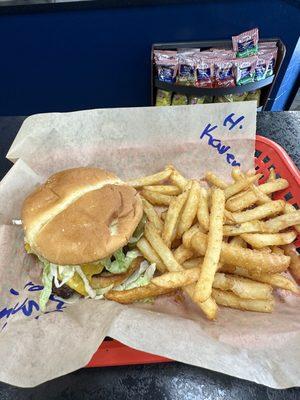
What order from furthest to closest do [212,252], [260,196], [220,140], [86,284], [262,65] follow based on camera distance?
[262,65]
[220,140]
[260,196]
[86,284]
[212,252]

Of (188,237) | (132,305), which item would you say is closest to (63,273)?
(132,305)

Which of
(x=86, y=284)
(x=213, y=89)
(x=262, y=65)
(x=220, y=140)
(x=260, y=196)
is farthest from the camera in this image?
(x=262, y=65)

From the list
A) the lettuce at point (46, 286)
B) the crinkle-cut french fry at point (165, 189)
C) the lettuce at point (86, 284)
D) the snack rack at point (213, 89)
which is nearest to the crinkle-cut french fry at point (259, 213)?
the crinkle-cut french fry at point (165, 189)

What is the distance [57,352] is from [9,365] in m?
0.15

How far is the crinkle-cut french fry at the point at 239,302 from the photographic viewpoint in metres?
1.33

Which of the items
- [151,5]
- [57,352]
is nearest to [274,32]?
[151,5]

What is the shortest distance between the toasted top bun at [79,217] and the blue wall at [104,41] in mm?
2107

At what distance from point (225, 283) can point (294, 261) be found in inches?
15.7

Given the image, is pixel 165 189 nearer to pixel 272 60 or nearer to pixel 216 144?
pixel 216 144

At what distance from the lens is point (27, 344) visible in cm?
115

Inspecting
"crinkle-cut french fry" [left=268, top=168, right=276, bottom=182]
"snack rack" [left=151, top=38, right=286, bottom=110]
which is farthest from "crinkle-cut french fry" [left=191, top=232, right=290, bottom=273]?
"snack rack" [left=151, top=38, right=286, bottom=110]

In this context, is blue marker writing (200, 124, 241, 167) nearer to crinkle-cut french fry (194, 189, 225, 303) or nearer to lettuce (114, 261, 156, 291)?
crinkle-cut french fry (194, 189, 225, 303)

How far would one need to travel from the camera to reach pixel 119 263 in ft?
4.93

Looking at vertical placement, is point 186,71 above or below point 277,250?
above
